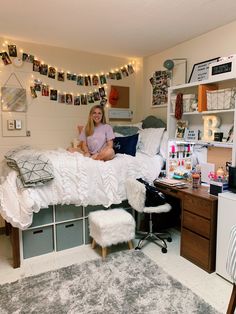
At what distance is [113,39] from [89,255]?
2644 mm

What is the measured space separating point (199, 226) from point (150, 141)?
137 centimetres

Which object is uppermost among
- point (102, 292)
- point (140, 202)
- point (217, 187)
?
point (217, 187)

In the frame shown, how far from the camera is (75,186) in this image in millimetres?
2650

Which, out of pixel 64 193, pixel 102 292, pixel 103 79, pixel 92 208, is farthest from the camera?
pixel 103 79

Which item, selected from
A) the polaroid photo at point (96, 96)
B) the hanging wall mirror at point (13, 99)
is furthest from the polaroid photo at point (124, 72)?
the hanging wall mirror at point (13, 99)

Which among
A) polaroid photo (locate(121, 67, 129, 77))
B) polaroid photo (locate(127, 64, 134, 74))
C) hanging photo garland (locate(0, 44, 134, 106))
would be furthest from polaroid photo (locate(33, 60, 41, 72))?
polaroid photo (locate(127, 64, 134, 74))

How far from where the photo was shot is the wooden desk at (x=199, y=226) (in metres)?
2.31

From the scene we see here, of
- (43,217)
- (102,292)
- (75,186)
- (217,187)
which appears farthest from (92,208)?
(217,187)

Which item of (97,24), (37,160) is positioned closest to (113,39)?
(97,24)

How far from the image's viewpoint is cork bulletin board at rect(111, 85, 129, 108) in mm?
4121

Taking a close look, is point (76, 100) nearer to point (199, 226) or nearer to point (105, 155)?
point (105, 155)

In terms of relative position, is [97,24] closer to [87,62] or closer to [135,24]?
[135,24]

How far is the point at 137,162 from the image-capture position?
120 inches

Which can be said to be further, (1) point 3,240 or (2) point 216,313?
(1) point 3,240
